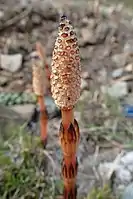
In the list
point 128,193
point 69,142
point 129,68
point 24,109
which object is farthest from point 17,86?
point 69,142

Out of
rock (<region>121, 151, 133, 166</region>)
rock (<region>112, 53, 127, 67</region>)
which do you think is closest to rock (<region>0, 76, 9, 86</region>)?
rock (<region>112, 53, 127, 67</region>)

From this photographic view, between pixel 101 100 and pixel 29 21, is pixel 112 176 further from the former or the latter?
pixel 29 21

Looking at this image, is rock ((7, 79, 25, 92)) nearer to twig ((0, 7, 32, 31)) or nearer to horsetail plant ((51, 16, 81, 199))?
twig ((0, 7, 32, 31))

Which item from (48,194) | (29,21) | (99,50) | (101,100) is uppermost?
(29,21)

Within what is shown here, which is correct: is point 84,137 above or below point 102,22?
below

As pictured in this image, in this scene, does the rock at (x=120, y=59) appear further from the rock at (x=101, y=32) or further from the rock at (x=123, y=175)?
the rock at (x=123, y=175)

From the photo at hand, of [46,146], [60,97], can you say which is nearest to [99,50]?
[46,146]

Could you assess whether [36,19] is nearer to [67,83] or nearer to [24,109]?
[24,109]
